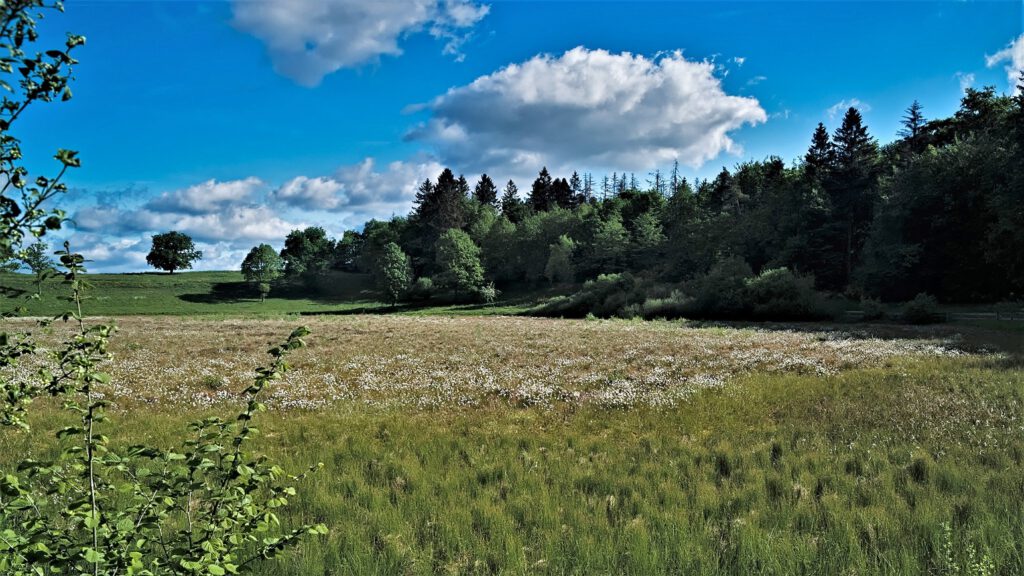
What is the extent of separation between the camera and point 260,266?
4855 inches

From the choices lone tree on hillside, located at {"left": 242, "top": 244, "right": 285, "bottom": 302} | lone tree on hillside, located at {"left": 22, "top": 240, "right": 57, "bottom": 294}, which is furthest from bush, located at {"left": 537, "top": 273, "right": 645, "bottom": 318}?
lone tree on hillside, located at {"left": 242, "top": 244, "right": 285, "bottom": 302}

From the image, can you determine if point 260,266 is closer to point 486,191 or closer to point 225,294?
point 225,294

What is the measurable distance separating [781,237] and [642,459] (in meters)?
87.8

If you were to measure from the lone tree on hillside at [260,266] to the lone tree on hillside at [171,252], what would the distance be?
30.0 meters

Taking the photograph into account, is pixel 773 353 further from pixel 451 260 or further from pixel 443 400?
pixel 451 260

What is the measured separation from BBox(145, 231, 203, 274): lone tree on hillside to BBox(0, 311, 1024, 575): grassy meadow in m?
144

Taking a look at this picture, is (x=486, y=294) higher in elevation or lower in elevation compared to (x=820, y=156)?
lower

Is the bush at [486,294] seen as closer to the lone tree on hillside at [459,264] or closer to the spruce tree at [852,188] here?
the lone tree on hillside at [459,264]

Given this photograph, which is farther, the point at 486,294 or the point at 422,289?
the point at 422,289

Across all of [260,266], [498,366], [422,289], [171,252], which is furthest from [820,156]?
[171,252]

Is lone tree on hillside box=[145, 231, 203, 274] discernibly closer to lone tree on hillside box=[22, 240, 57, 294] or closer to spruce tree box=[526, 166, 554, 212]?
spruce tree box=[526, 166, 554, 212]

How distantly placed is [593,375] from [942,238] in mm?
70720

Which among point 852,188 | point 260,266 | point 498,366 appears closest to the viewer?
point 498,366

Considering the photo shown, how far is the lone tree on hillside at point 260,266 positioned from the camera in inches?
4818
